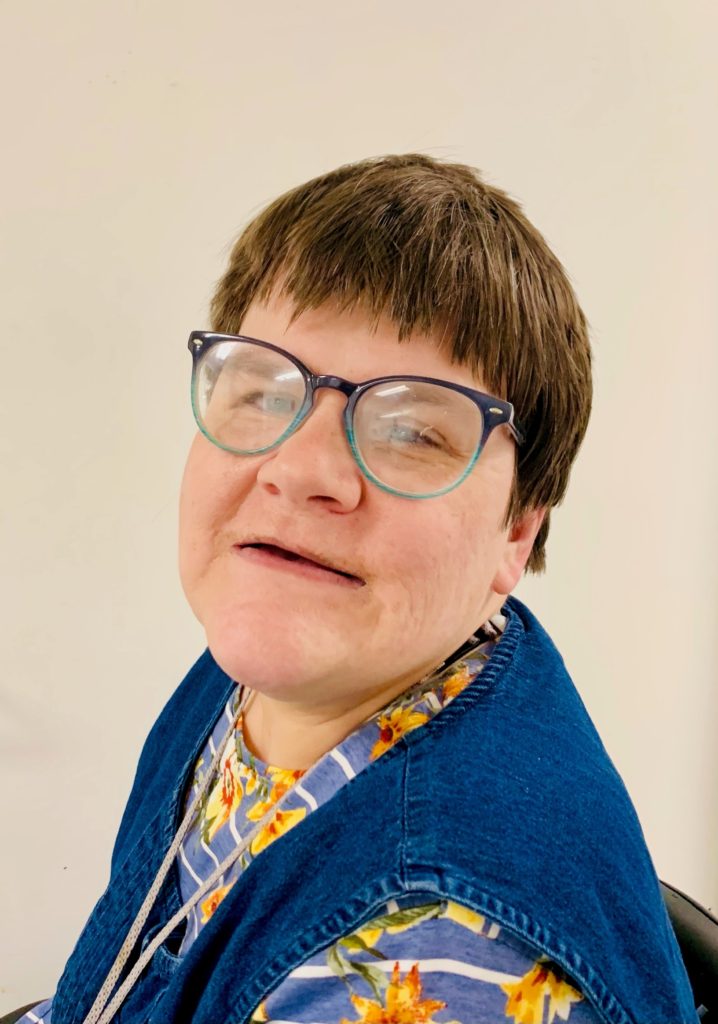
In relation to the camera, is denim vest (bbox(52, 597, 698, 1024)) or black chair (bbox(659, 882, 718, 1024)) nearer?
denim vest (bbox(52, 597, 698, 1024))

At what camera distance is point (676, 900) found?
29.8 inches

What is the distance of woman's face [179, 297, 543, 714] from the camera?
55cm

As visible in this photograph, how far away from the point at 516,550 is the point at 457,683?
14cm

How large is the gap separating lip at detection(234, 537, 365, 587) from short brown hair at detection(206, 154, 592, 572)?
0.16 meters

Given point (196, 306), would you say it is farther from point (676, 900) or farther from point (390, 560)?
point (676, 900)

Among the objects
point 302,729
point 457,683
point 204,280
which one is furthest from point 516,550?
point 204,280

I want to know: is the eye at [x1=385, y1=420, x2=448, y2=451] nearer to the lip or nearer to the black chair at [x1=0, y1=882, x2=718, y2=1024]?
the lip

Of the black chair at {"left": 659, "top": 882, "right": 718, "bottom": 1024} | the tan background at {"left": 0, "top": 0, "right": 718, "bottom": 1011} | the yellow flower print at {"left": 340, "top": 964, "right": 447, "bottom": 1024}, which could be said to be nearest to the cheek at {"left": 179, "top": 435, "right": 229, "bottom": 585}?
the yellow flower print at {"left": 340, "top": 964, "right": 447, "bottom": 1024}

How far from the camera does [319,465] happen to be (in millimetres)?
544

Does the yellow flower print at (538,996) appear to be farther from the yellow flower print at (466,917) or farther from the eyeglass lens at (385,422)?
the eyeglass lens at (385,422)

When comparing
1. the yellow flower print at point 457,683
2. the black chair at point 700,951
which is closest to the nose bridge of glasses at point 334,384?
the yellow flower print at point 457,683

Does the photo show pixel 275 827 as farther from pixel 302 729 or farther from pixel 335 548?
pixel 335 548

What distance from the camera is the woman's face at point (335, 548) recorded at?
1.79 ft

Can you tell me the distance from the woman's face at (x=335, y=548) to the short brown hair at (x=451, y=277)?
0.08ft
